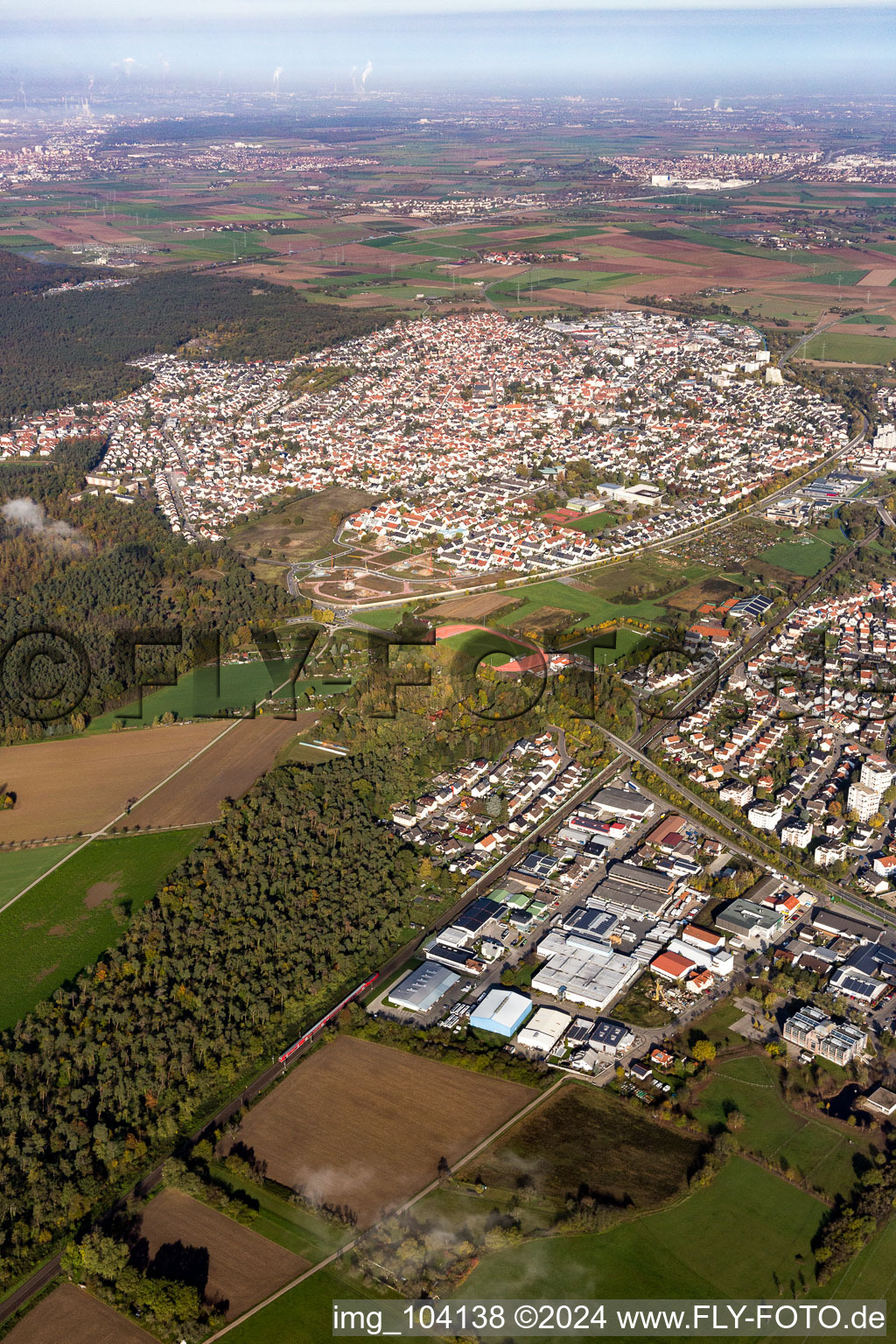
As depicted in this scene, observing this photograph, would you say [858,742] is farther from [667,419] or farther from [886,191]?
[886,191]

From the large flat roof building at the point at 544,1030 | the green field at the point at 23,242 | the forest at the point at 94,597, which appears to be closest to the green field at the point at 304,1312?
the large flat roof building at the point at 544,1030

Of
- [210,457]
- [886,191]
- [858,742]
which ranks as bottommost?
[858,742]

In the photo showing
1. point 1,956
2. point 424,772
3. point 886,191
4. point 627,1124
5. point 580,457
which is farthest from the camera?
point 886,191

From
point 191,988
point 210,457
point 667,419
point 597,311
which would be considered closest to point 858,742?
point 191,988

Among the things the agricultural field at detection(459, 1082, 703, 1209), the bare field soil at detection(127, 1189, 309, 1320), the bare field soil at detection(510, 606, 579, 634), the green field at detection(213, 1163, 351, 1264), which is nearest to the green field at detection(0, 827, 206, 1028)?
the bare field soil at detection(127, 1189, 309, 1320)

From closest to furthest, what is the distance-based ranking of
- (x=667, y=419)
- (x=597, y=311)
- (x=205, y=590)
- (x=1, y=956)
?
(x=1, y=956) < (x=205, y=590) < (x=667, y=419) < (x=597, y=311)

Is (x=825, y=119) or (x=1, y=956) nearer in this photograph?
(x=1, y=956)

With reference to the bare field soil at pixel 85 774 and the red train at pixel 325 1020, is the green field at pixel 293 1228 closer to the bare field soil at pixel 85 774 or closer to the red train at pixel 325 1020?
the red train at pixel 325 1020

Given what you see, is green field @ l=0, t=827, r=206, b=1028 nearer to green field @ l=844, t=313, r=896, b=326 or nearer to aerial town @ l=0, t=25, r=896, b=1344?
aerial town @ l=0, t=25, r=896, b=1344
